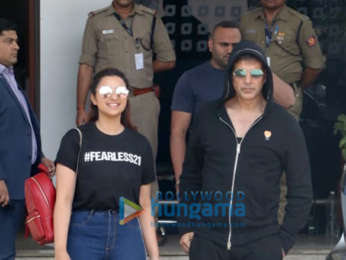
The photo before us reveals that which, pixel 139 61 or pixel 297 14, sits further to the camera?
pixel 297 14

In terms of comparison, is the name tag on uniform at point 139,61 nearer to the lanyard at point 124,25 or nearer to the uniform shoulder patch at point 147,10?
the lanyard at point 124,25

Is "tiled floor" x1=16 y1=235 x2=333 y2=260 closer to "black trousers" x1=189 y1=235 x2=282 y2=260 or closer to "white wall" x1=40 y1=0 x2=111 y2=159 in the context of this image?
"white wall" x1=40 y1=0 x2=111 y2=159

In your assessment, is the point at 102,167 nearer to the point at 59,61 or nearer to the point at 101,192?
the point at 101,192

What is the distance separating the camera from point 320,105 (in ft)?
24.8

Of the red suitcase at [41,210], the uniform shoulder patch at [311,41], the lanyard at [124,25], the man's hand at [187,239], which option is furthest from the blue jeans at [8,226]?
the uniform shoulder patch at [311,41]

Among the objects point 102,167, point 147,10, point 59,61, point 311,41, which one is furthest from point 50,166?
point 311,41

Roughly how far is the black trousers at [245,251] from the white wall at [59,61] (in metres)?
3.06

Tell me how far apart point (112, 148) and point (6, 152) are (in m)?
1.32

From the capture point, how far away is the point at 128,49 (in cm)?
684

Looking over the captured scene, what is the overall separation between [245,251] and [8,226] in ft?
6.32

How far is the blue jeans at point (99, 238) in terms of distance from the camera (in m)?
4.36

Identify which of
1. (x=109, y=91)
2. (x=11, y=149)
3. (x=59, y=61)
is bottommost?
(x=11, y=149)

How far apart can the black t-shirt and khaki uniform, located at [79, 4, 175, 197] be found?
2310mm

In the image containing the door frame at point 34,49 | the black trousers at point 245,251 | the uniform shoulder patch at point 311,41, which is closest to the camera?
the black trousers at point 245,251
